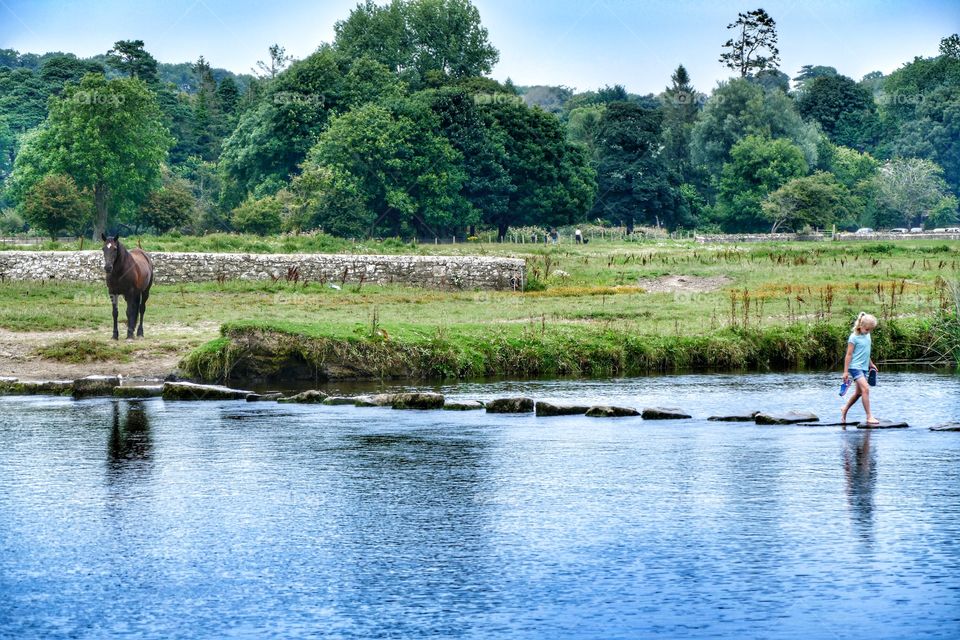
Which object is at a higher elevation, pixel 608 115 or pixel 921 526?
pixel 608 115

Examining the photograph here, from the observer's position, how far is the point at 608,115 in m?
Result: 129

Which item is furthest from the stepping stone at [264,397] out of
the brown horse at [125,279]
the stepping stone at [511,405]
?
the brown horse at [125,279]

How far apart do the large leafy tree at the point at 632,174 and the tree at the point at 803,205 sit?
1237cm

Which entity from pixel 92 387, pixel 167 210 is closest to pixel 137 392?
pixel 92 387

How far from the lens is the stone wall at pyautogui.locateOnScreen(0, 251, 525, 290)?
51719 millimetres

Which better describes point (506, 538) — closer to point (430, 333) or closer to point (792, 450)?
point (792, 450)

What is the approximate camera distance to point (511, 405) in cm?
2611

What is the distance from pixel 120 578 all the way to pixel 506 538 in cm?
444

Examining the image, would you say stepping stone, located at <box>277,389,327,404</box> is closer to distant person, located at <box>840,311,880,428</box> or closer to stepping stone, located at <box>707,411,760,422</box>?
stepping stone, located at <box>707,411,760,422</box>

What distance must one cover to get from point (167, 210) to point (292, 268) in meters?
35.5


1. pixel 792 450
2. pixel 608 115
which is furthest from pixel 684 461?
pixel 608 115

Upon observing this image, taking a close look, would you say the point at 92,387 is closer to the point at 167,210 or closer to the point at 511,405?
the point at 511,405

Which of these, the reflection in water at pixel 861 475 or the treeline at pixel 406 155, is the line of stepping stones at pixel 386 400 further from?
the treeline at pixel 406 155

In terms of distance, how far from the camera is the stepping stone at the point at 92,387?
2964 cm
